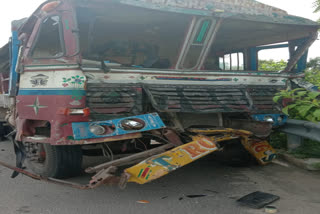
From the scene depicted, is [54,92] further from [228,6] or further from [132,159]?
[228,6]

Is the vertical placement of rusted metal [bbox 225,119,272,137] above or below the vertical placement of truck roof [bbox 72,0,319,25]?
below

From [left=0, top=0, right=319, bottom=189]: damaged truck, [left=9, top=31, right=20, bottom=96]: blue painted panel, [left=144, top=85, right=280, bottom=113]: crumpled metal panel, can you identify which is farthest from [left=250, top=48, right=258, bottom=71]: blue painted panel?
[left=9, top=31, right=20, bottom=96]: blue painted panel

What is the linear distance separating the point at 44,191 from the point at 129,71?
5.80 feet

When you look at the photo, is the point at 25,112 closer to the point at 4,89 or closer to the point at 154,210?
the point at 154,210

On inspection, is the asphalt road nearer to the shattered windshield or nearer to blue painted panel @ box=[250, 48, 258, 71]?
the shattered windshield

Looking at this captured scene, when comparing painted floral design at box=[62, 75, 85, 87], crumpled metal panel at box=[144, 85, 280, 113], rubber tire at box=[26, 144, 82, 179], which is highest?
painted floral design at box=[62, 75, 85, 87]

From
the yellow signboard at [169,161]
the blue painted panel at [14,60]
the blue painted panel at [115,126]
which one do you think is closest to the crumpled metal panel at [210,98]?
the blue painted panel at [115,126]

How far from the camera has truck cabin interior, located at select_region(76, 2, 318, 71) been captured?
3.76m

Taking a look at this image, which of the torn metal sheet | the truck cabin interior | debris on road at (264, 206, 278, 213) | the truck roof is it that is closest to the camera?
debris on road at (264, 206, 278, 213)

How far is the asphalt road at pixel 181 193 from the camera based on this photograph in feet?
10.1

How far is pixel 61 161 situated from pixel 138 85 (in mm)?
1338

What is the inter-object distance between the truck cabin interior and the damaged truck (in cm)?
2

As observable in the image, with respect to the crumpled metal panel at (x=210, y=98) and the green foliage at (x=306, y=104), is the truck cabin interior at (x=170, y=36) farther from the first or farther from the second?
the green foliage at (x=306, y=104)

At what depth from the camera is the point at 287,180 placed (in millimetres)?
3854
